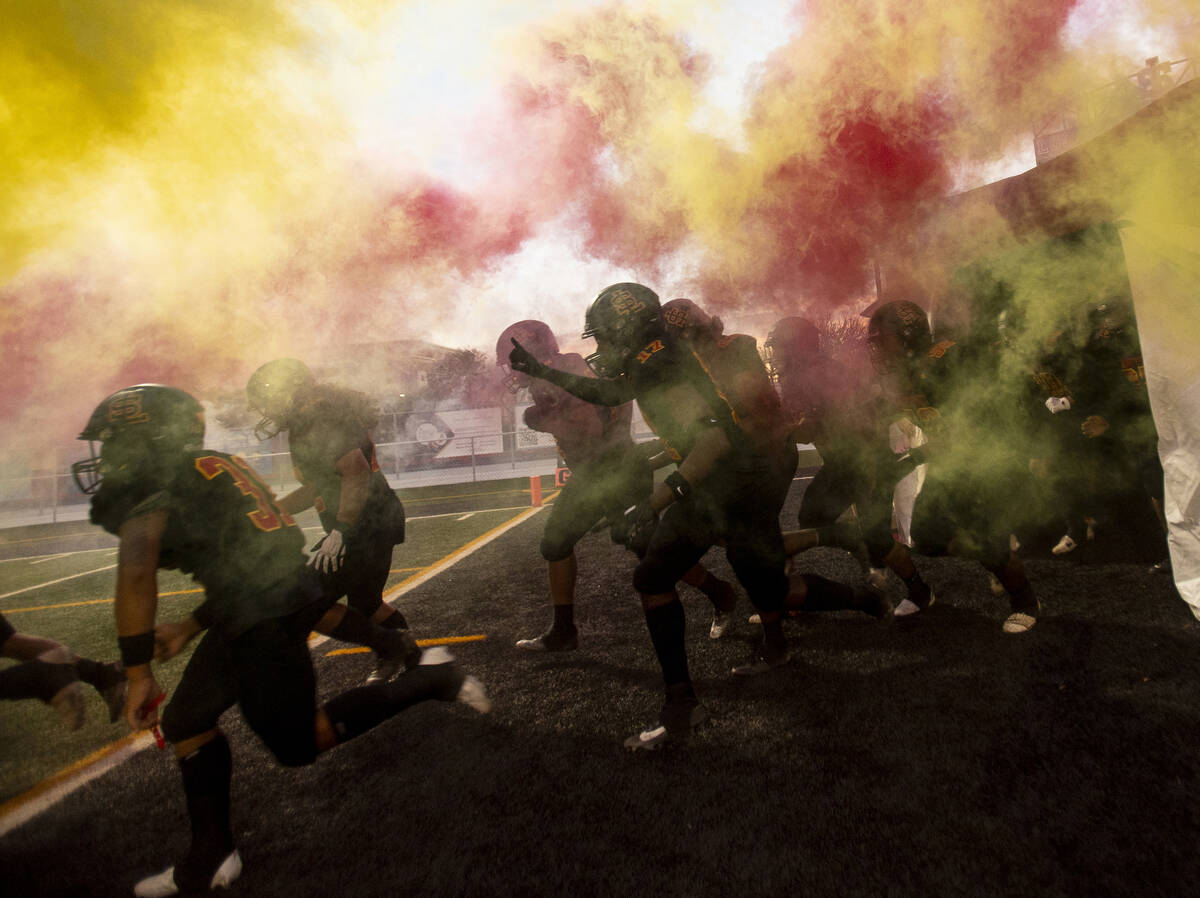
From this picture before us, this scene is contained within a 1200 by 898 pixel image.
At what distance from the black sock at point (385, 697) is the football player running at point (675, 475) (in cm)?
79

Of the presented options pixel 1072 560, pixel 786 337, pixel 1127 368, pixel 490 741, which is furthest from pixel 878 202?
pixel 490 741

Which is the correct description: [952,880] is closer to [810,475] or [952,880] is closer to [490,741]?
[490,741]

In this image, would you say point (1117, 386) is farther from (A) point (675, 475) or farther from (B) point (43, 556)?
(B) point (43, 556)

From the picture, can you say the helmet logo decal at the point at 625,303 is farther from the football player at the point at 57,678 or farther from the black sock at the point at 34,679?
the black sock at the point at 34,679

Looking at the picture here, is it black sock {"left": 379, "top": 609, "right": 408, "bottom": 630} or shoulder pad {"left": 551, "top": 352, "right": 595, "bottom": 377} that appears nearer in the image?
black sock {"left": 379, "top": 609, "right": 408, "bottom": 630}

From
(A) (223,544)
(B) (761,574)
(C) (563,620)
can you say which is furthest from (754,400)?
(A) (223,544)

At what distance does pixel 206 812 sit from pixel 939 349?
4079 millimetres

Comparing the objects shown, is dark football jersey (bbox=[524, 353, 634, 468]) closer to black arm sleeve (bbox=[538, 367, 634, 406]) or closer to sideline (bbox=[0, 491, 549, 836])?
black arm sleeve (bbox=[538, 367, 634, 406])

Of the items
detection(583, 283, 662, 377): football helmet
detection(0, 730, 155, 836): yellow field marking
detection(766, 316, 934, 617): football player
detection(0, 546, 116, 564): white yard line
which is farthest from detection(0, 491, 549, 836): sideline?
detection(0, 546, 116, 564): white yard line

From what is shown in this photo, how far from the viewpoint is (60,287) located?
4273 millimetres

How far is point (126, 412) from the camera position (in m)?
2.13

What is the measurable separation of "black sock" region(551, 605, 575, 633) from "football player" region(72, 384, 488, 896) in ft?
5.72

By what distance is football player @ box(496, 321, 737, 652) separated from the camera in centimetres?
405

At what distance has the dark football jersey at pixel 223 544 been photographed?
6.98 ft
